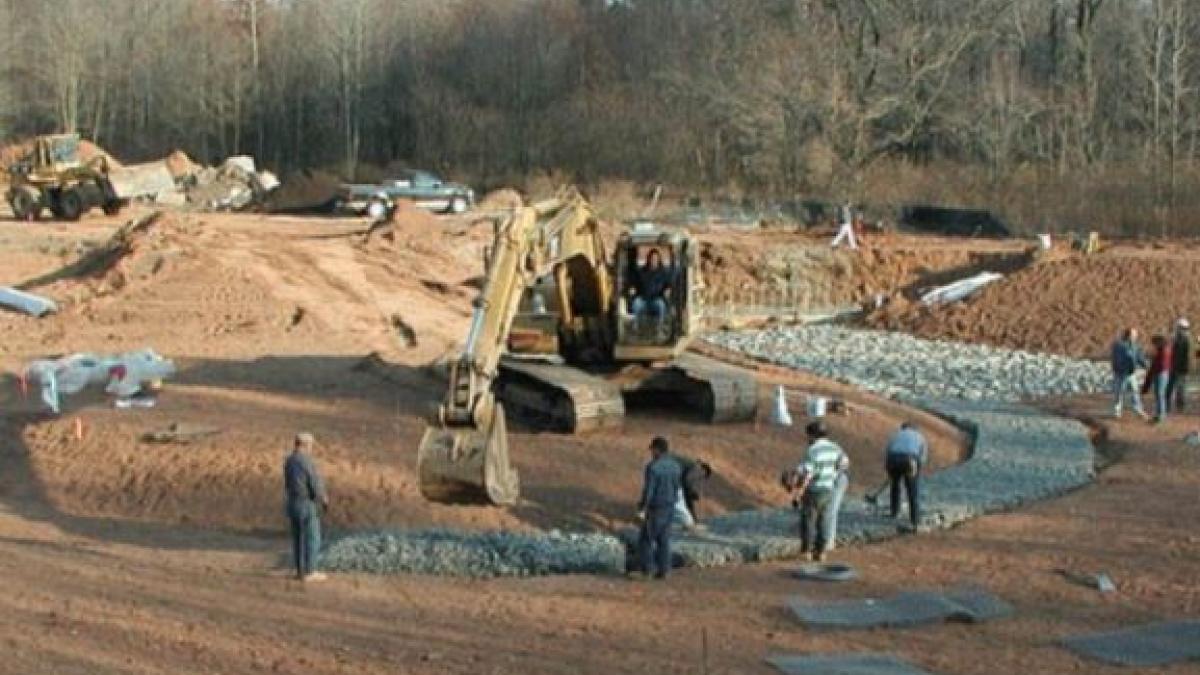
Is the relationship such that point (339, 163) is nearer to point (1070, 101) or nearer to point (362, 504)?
point (1070, 101)

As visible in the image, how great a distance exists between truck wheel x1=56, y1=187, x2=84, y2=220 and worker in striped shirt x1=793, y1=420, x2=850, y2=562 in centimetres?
4223

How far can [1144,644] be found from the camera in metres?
13.0

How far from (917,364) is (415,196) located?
93.3 ft

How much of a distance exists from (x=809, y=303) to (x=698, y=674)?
32.0 m

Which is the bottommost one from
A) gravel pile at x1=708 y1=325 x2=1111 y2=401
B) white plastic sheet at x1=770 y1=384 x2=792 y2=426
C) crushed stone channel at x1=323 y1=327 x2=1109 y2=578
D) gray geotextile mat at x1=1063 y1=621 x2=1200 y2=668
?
gravel pile at x1=708 y1=325 x2=1111 y2=401

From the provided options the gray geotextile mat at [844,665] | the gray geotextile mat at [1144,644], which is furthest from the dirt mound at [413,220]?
the gray geotextile mat at [844,665]

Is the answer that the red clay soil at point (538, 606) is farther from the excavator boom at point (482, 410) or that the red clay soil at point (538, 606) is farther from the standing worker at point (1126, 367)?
the standing worker at point (1126, 367)

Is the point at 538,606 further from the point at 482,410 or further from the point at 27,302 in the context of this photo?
the point at 27,302

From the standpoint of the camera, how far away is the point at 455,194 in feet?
192

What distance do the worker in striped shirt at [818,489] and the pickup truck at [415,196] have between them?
41.0m

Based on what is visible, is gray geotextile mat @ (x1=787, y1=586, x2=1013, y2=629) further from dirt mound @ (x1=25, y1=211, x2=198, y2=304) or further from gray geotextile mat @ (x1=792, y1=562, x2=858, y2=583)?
dirt mound @ (x1=25, y1=211, x2=198, y2=304)

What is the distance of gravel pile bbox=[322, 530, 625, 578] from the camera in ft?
52.0

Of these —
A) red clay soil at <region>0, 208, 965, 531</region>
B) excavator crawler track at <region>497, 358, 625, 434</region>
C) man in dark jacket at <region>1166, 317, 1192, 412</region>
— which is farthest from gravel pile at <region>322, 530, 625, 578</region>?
man in dark jacket at <region>1166, 317, 1192, 412</region>

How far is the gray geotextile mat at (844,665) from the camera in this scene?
39.5 ft
